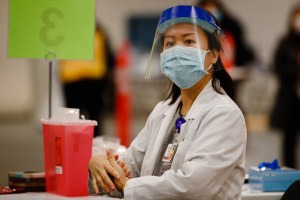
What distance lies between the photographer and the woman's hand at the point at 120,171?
2.78 m

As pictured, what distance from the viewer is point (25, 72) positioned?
15.2 metres

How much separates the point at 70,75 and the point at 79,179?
586cm

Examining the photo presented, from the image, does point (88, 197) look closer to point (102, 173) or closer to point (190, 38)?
point (102, 173)

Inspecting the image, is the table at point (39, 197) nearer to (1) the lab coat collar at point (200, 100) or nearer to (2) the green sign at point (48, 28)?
(1) the lab coat collar at point (200, 100)

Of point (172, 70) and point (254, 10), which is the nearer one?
point (172, 70)

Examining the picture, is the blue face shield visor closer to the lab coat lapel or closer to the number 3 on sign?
the lab coat lapel

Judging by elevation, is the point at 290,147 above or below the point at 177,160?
below

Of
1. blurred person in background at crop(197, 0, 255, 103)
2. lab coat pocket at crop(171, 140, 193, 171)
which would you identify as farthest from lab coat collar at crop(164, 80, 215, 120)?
blurred person in background at crop(197, 0, 255, 103)

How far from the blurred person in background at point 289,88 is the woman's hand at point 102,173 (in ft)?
17.5

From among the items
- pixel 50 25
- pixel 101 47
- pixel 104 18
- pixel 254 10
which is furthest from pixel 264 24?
pixel 50 25

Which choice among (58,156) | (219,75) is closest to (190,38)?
(219,75)

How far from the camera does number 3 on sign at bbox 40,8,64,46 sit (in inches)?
131

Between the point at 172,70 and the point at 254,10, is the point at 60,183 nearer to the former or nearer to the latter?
the point at 172,70

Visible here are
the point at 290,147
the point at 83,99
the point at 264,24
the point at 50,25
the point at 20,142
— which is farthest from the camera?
the point at 264,24
